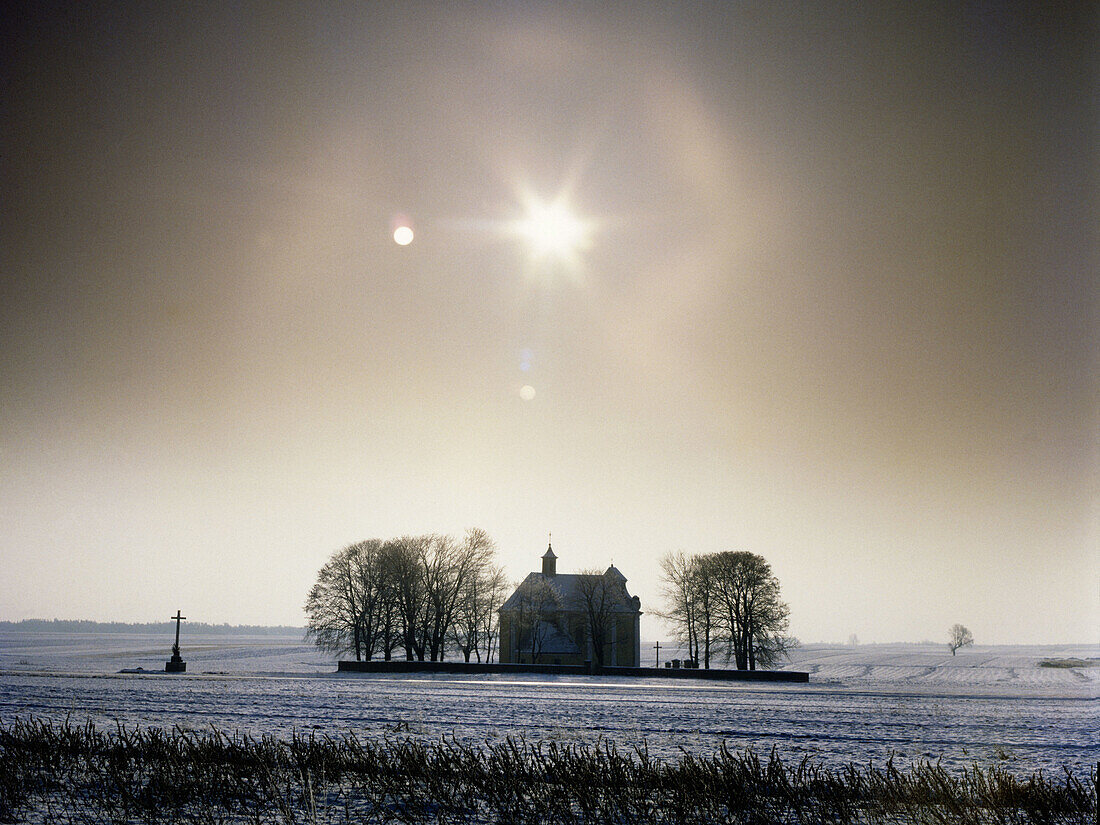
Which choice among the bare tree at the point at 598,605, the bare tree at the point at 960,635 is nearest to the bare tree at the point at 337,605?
the bare tree at the point at 598,605

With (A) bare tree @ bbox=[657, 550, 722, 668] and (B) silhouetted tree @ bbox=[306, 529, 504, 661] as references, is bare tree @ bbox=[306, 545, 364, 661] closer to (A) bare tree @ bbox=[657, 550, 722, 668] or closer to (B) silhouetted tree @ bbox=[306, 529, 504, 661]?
(B) silhouetted tree @ bbox=[306, 529, 504, 661]

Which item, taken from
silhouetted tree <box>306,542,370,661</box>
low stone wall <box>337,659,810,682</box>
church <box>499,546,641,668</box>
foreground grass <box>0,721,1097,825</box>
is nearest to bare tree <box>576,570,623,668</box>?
church <box>499,546,641,668</box>

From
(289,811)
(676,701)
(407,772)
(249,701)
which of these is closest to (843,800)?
(407,772)

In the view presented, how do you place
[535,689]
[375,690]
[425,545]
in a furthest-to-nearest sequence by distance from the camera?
[425,545] → [535,689] → [375,690]

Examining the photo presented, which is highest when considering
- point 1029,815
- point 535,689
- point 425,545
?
point 425,545

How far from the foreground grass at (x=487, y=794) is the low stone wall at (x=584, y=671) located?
39111 mm

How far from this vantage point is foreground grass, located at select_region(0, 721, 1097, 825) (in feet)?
39.0

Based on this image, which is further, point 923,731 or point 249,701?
point 249,701

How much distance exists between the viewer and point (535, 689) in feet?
128

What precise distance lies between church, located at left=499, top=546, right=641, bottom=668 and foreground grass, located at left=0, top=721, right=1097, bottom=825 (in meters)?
55.8

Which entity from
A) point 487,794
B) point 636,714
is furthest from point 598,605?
point 487,794

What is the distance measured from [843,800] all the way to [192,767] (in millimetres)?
12196

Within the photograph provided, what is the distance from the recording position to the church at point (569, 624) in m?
70.5

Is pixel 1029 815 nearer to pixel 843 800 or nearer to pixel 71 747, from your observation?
pixel 843 800
